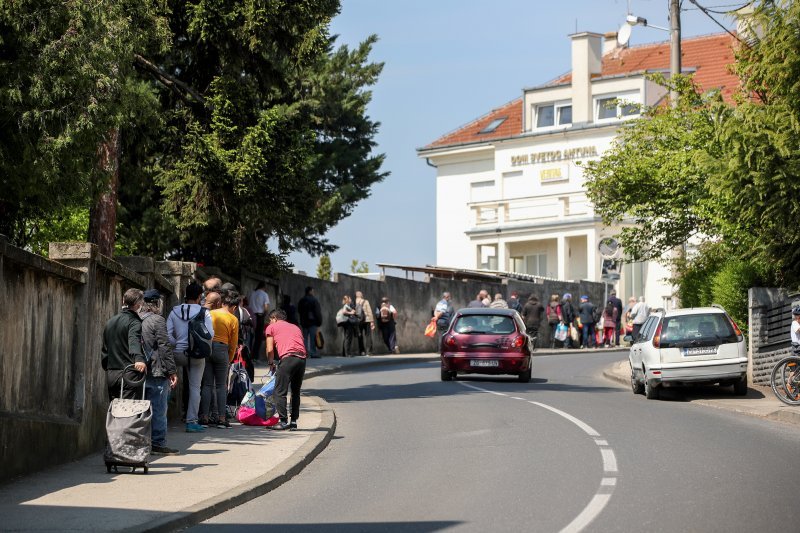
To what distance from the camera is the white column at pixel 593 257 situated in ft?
220

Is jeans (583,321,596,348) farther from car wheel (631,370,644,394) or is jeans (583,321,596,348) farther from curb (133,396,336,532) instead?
curb (133,396,336,532)

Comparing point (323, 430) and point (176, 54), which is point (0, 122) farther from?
point (176, 54)

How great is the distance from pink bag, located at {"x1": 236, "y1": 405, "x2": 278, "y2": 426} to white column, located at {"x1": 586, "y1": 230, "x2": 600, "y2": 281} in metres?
50.5

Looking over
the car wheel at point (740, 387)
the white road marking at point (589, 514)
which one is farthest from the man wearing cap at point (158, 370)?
the car wheel at point (740, 387)

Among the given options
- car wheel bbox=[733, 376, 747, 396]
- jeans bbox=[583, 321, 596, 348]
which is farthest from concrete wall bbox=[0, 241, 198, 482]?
jeans bbox=[583, 321, 596, 348]

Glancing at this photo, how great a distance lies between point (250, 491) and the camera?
1155cm

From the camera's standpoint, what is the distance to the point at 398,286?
45.3 m

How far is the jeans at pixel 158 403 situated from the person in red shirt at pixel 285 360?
2.89 m

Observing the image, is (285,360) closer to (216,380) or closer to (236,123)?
(216,380)

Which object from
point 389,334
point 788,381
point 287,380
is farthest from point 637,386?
point 389,334

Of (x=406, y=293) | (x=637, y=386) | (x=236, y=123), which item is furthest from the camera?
(x=406, y=293)

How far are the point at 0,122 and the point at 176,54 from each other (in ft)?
29.1

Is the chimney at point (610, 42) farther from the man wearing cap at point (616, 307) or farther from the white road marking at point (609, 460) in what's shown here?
the white road marking at point (609, 460)

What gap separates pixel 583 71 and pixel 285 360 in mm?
55776
